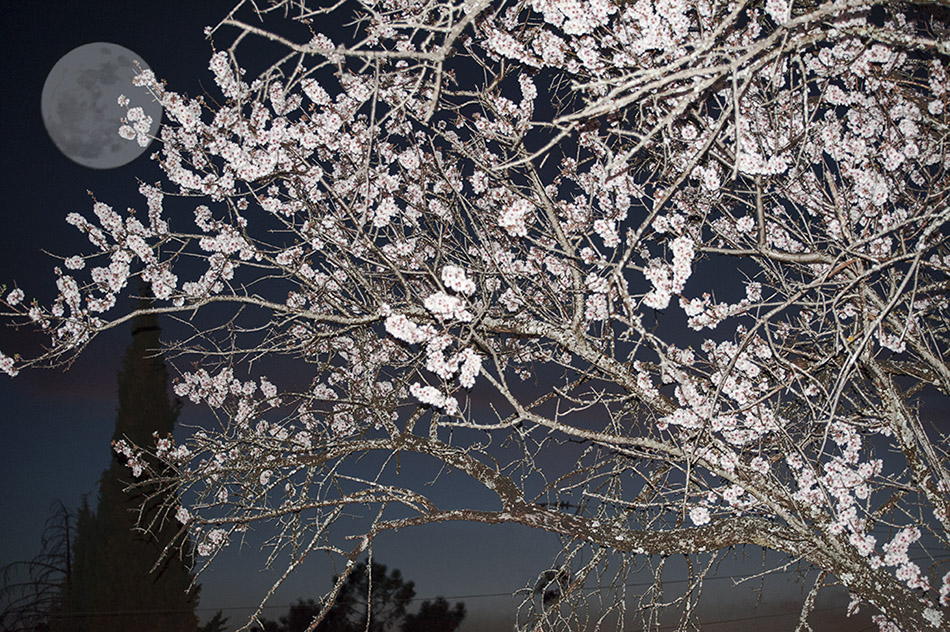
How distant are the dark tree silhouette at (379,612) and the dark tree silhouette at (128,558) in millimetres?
2589

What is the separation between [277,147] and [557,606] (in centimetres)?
321

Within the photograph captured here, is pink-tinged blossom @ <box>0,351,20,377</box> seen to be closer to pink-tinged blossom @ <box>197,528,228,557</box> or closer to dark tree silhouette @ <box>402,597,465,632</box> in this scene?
pink-tinged blossom @ <box>197,528,228,557</box>

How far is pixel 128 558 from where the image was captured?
891 centimetres

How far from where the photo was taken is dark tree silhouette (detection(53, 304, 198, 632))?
346 inches

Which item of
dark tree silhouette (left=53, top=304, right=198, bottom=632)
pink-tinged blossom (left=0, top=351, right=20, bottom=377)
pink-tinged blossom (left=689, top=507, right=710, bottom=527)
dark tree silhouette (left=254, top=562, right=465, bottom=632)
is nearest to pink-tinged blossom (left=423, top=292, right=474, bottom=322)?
pink-tinged blossom (left=689, top=507, right=710, bottom=527)

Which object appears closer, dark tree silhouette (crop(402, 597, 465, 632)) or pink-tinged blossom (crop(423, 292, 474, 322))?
pink-tinged blossom (crop(423, 292, 474, 322))

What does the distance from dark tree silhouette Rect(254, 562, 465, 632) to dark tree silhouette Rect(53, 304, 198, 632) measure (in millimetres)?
2589

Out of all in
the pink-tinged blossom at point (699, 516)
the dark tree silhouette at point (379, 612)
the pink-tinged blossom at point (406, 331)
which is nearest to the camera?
the pink-tinged blossom at point (406, 331)

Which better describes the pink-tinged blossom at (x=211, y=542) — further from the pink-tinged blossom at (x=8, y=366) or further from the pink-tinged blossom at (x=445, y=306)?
the pink-tinged blossom at (x=445, y=306)

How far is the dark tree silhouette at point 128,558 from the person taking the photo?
8781 millimetres

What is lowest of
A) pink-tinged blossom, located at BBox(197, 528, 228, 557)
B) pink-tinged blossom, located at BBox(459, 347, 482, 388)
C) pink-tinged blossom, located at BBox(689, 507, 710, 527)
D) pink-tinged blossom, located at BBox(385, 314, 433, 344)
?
pink-tinged blossom, located at BBox(689, 507, 710, 527)

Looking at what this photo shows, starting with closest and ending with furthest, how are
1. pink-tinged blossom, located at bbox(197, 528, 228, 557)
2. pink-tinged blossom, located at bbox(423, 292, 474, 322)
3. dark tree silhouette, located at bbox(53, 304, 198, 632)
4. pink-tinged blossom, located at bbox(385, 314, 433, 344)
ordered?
1. pink-tinged blossom, located at bbox(423, 292, 474, 322)
2. pink-tinged blossom, located at bbox(385, 314, 433, 344)
3. pink-tinged blossom, located at bbox(197, 528, 228, 557)
4. dark tree silhouette, located at bbox(53, 304, 198, 632)

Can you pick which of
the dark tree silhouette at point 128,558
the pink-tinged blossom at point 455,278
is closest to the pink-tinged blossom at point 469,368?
the pink-tinged blossom at point 455,278

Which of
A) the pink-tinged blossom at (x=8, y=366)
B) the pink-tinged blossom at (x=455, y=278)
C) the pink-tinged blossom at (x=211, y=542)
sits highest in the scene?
the pink-tinged blossom at (x=8, y=366)
